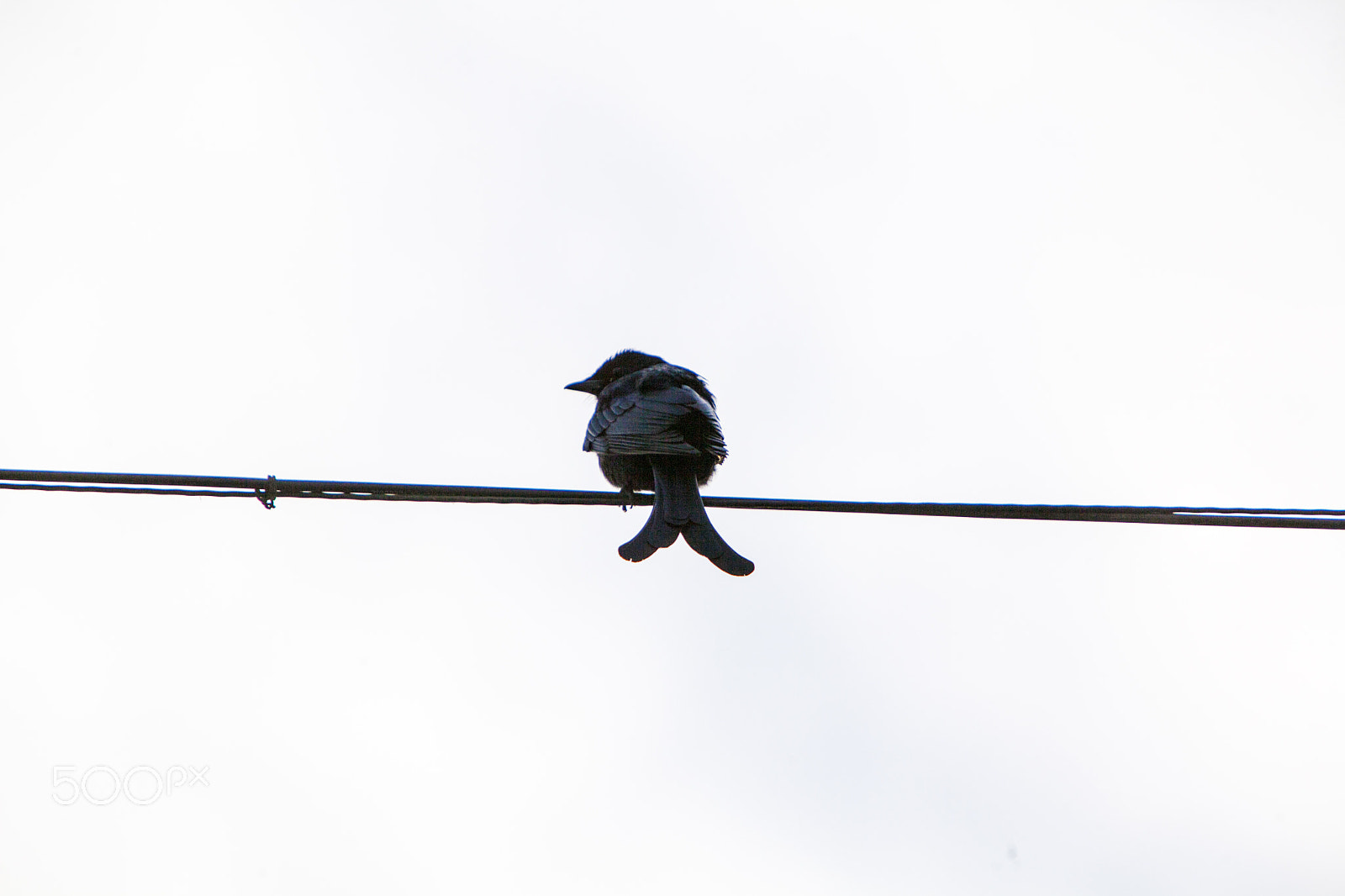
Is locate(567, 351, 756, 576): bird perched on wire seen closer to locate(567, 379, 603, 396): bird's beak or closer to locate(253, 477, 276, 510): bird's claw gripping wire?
locate(567, 379, 603, 396): bird's beak

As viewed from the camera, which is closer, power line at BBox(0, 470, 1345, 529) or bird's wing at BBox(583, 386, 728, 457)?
power line at BBox(0, 470, 1345, 529)

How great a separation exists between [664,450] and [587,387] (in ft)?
8.58

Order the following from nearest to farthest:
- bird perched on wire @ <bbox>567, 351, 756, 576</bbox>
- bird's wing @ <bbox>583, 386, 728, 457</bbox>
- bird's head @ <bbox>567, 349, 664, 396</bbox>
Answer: bird perched on wire @ <bbox>567, 351, 756, 576</bbox>, bird's wing @ <bbox>583, 386, 728, 457</bbox>, bird's head @ <bbox>567, 349, 664, 396</bbox>

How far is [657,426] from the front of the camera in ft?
21.5

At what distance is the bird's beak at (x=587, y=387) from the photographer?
878 cm

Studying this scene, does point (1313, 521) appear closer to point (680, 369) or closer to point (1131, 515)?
point (1131, 515)

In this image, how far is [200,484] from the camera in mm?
4320

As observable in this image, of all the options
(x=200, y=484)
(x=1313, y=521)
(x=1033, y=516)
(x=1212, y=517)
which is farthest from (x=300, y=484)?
(x=1313, y=521)

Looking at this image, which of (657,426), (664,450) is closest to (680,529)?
(664,450)

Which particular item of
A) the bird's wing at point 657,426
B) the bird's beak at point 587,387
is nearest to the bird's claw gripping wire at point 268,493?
the bird's wing at point 657,426

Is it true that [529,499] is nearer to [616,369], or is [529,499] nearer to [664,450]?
[664,450]

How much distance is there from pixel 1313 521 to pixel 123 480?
4580 millimetres

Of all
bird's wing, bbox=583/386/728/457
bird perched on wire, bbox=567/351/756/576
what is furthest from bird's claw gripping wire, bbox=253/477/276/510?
bird's wing, bbox=583/386/728/457

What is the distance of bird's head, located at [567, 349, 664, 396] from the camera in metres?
8.77
